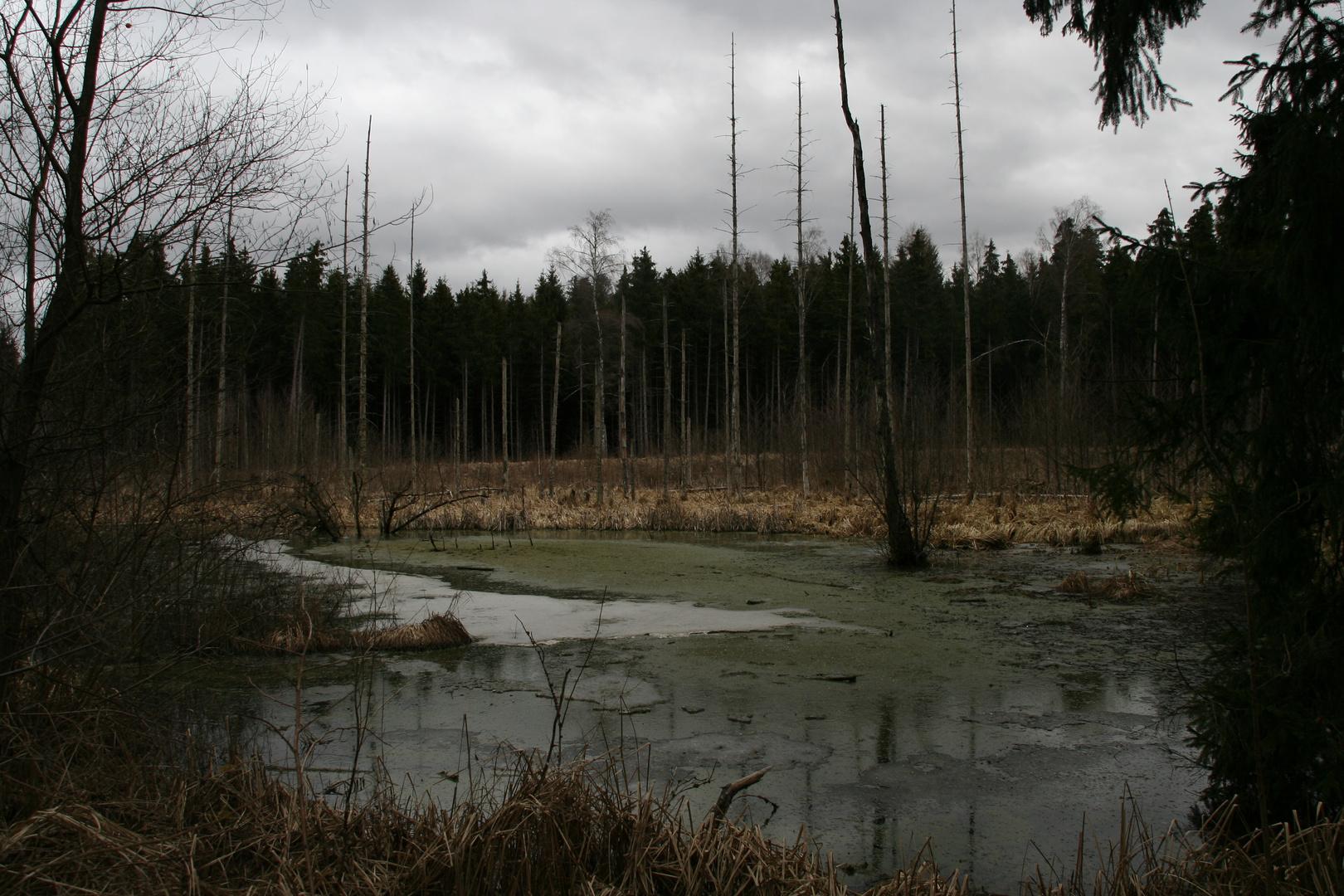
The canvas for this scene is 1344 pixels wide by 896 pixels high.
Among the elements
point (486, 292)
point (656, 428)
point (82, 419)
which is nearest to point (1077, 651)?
point (82, 419)

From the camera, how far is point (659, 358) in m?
45.1

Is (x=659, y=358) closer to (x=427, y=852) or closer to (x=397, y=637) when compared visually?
(x=397, y=637)

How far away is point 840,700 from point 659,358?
4025cm

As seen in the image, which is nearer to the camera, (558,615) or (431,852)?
(431,852)

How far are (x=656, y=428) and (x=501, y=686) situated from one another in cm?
3649

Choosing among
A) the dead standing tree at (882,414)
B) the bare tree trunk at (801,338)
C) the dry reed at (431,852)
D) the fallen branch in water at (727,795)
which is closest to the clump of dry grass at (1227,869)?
the dry reed at (431,852)

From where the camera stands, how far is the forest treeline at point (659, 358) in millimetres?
4074

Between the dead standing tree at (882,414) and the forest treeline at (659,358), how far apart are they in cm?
197

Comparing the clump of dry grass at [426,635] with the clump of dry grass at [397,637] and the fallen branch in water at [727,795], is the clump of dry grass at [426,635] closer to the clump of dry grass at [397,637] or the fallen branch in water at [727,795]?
the clump of dry grass at [397,637]

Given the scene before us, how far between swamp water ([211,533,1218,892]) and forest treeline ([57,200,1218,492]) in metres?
1.70

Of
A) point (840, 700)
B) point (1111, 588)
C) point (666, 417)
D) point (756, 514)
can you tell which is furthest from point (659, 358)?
point (840, 700)

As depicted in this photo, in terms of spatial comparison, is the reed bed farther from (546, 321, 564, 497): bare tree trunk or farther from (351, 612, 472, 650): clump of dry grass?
(546, 321, 564, 497): bare tree trunk

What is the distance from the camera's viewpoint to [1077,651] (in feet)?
22.2

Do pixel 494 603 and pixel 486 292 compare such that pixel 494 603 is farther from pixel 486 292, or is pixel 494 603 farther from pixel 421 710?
pixel 486 292
